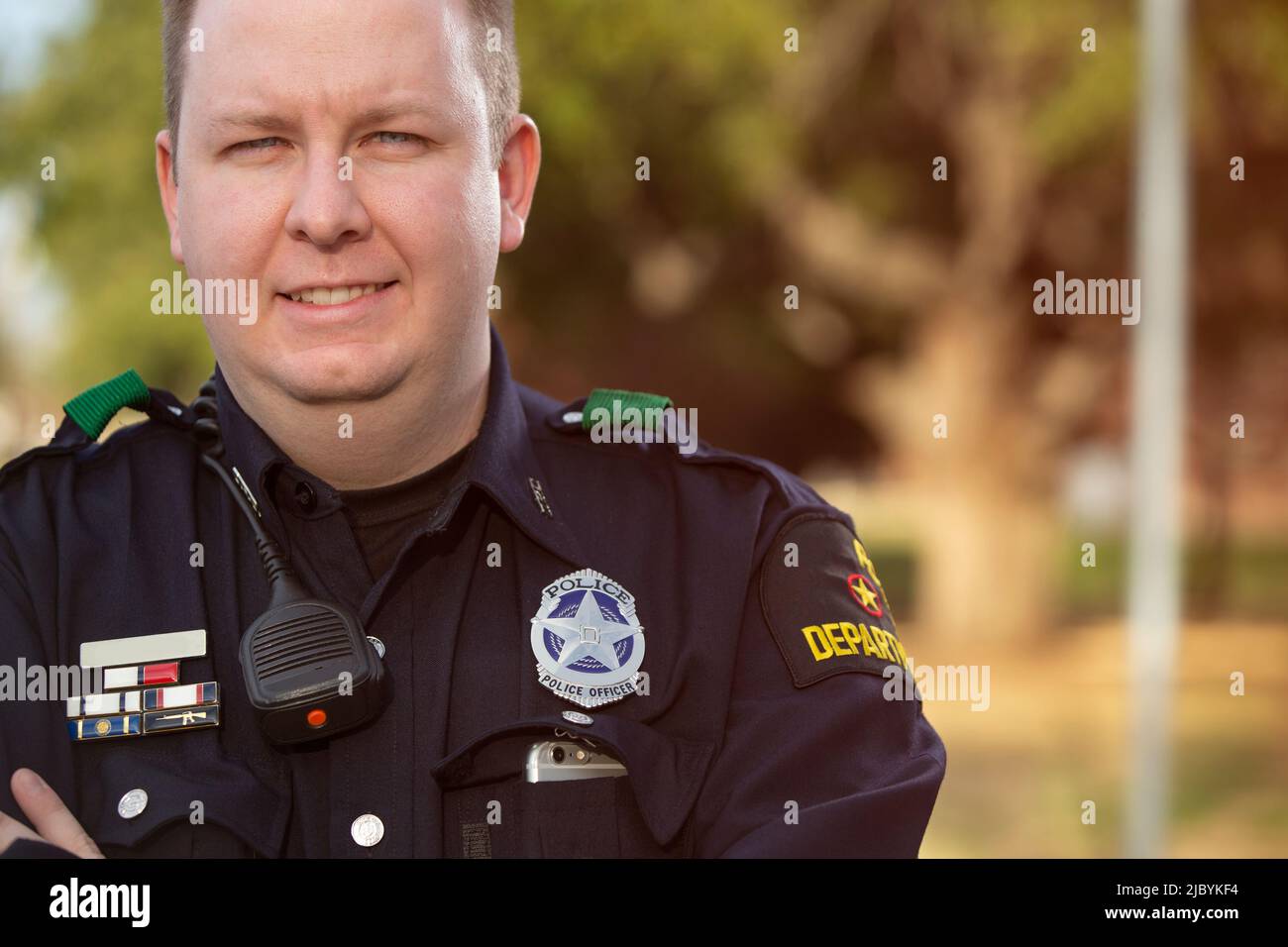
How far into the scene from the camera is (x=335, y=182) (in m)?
2.24

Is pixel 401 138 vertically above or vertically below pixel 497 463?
above

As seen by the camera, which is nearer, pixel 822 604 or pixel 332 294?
pixel 332 294

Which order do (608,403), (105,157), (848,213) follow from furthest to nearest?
1. (848,213)
2. (105,157)
3. (608,403)

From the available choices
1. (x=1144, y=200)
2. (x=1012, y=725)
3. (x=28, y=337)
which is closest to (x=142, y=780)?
(x=1144, y=200)

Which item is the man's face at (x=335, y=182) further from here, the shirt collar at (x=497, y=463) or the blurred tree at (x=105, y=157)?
the blurred tree at (x=105, y=157)

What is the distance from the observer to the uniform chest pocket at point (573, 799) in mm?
2285

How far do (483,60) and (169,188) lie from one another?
0.52m

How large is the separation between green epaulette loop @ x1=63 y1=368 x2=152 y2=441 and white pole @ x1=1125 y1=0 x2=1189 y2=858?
Result: 5194mm

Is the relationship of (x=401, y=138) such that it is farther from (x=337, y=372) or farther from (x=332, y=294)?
(x=337, y=372)

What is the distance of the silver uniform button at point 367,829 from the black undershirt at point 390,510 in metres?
0.36

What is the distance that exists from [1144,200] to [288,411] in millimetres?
6095

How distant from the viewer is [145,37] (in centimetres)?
1162

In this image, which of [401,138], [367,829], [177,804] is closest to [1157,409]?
[401,138]

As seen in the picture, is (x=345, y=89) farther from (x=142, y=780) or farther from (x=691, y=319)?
(x=691, y=319)
